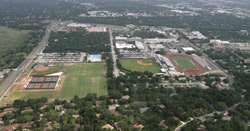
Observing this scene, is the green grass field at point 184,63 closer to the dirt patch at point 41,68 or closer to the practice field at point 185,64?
the practice field at point 185,64

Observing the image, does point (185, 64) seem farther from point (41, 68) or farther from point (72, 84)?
point (41, 68)

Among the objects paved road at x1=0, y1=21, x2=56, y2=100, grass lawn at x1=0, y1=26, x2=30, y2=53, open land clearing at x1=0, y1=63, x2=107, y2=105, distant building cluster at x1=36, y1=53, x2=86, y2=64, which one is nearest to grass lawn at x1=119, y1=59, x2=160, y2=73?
open land clearing at x1=0, y1=63, x2=107, y2=105

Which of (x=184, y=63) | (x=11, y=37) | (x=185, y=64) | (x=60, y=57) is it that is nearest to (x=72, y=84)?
(x=60, y=57)

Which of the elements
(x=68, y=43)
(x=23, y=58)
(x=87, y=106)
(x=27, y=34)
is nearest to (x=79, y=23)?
(x=27, y=34)

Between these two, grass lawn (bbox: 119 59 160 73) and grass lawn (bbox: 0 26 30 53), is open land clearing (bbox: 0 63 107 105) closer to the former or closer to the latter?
grass lawn (bbox: 119 59 160 73)

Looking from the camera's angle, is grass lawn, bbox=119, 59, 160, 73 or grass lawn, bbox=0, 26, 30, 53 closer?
grass lawn, bbox=119, 59, 160, 73

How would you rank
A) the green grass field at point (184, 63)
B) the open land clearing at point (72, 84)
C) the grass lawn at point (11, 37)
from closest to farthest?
the open land clearing at point (72, 84) < the green grass field at point (184, 63) < the grass lawn at point (11, 37)

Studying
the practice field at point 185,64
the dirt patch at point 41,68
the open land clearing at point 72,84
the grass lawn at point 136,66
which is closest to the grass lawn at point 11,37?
the dirt patch at point 41,68
